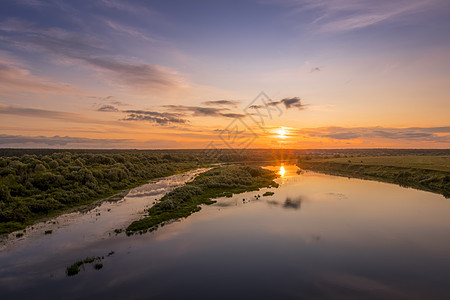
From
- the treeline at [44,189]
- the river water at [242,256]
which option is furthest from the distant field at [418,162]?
the treeline at [44,189]

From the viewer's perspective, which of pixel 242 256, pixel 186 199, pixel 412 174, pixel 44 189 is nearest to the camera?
pixel 242 256

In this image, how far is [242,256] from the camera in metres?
17.3

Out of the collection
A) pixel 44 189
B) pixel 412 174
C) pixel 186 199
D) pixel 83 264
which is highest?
pixel 412 174

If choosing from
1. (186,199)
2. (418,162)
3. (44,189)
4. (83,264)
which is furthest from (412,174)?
(44,189)

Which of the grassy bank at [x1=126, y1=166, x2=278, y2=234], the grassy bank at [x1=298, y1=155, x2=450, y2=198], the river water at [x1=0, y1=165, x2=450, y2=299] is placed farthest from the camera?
the grassy bank at [x1=298, y1=155, x2=450, y2=198]

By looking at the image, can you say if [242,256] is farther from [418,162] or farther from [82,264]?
[418,162]

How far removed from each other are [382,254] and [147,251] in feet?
57.1

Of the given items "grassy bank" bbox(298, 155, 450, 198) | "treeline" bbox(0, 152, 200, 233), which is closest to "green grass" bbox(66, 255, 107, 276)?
"treeline" bbox(0, 152, 200, 233)

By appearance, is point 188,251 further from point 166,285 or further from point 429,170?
point 429,170

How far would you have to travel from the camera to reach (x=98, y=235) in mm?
20453

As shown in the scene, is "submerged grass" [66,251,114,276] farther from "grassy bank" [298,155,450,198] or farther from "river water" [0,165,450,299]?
"grassy bank" [298,155,450,198]

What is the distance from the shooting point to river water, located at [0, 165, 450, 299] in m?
13.1

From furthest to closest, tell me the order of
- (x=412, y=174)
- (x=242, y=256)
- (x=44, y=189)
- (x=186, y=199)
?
(x=412, y=174), (x=186, y=199), (x=44, y=189), (x=242, y=256)

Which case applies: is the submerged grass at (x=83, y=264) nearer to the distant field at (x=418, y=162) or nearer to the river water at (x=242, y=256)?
the river water at (x=242, y=256)
